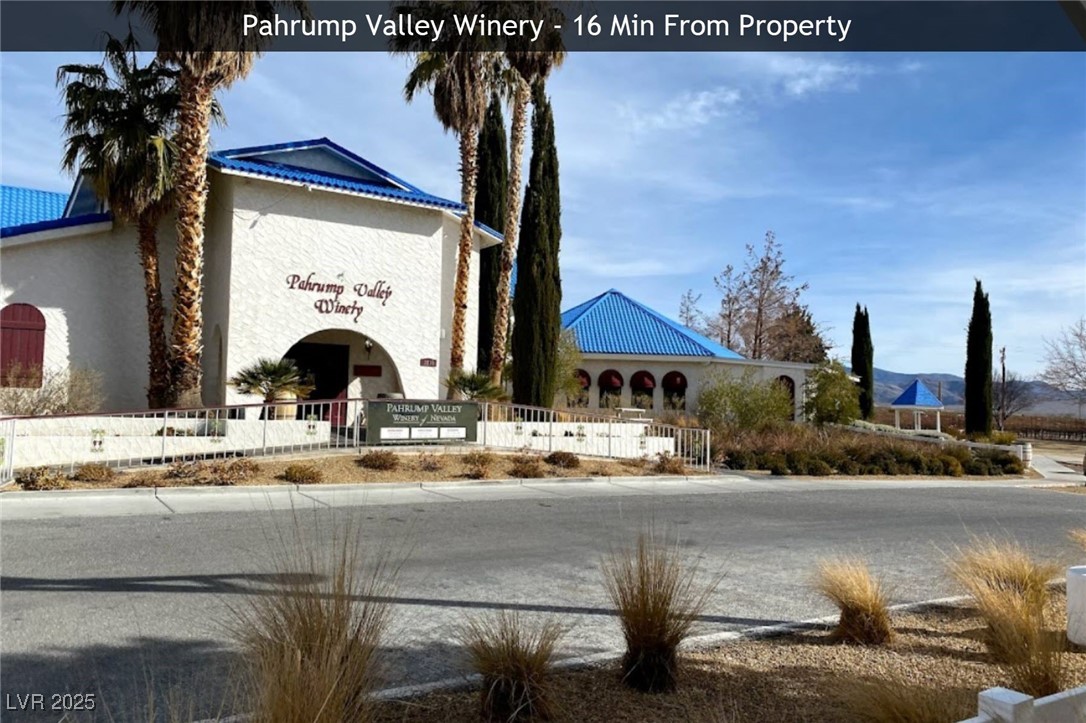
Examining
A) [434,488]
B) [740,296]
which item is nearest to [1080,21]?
[434,488]

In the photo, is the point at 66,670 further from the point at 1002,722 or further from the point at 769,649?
the point at 1002,722

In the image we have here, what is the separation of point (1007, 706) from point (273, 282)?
66.0 ft

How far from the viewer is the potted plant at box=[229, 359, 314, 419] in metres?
19.5

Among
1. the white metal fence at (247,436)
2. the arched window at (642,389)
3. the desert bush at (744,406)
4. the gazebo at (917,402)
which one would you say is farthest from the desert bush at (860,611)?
the gazebo at (917,402)

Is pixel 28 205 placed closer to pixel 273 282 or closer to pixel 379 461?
pixel 273 282

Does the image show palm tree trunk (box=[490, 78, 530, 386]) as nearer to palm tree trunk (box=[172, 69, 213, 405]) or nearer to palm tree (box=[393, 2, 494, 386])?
palm tree (box=[393, 2, 494, 386])

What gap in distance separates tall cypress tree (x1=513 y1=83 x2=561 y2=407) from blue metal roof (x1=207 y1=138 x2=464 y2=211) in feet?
9.88

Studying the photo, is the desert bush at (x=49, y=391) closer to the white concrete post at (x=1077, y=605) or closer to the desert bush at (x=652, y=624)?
the desert bush at (x=652, y=624)

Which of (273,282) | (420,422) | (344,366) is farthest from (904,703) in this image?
(344,366)

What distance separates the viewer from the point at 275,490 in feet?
45.6

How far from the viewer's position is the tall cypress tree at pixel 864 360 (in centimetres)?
5247

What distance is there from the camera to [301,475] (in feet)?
47.7

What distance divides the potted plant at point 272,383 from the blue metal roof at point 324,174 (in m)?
4.92

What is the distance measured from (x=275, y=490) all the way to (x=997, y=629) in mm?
11619
